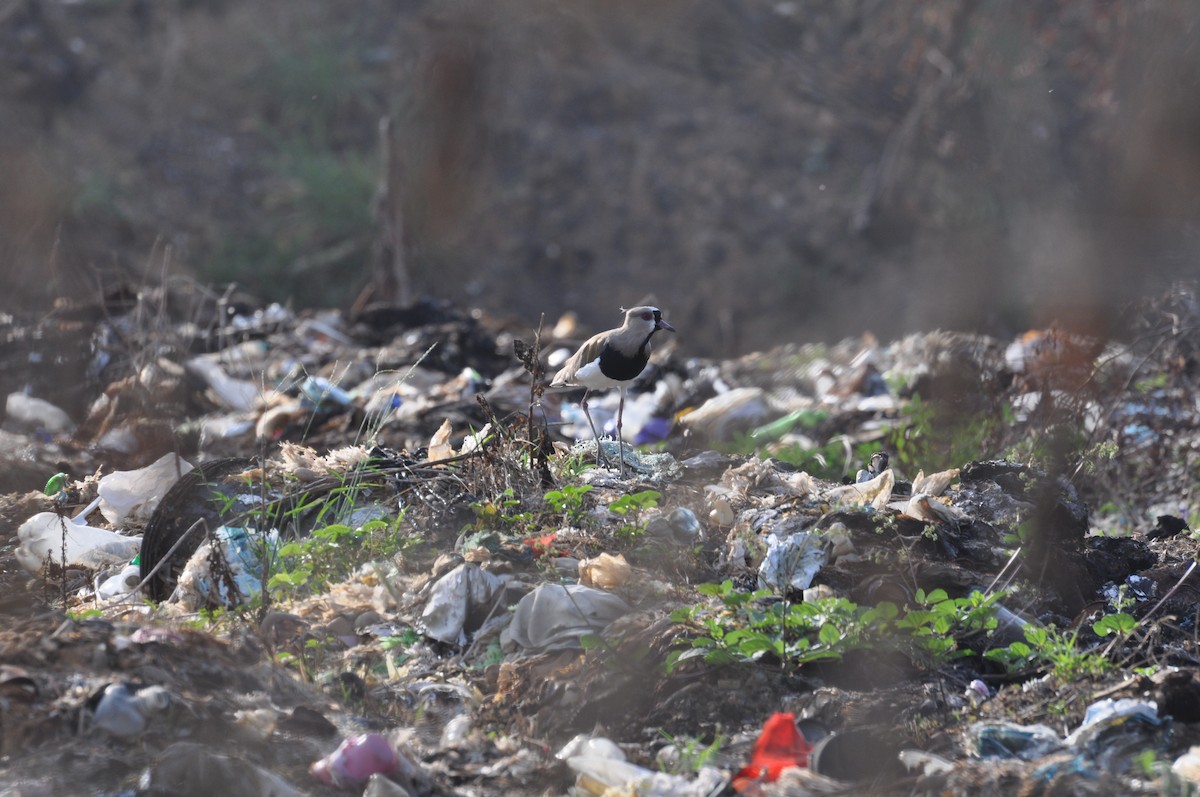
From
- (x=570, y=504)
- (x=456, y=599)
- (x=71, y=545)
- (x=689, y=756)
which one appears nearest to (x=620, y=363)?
(x=570, y=504)

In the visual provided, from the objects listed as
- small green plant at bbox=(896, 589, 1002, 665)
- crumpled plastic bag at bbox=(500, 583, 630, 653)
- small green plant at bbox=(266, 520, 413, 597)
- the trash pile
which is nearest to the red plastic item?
the trash pile

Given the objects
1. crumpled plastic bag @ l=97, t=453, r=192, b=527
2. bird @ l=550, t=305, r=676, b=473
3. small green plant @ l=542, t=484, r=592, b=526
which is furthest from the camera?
crumpled plastic bag @ l=97, t=453, r=192, b=527

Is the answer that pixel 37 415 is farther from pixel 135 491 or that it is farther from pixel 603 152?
pixel 603 152

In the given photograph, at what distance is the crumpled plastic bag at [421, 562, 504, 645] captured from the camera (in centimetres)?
282

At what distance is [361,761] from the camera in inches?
87.2

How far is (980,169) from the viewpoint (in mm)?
11336

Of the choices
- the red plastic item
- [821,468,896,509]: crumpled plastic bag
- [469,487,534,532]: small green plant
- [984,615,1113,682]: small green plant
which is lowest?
the red plastic item

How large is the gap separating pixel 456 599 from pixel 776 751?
0.93m

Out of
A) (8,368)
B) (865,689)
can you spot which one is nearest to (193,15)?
(8,368)

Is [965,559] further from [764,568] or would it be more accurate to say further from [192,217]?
[192,217]

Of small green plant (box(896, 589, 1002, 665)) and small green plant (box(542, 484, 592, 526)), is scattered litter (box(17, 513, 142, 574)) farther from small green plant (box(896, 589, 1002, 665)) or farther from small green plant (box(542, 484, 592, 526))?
small green plant (box(896, 589, 1002, 665))

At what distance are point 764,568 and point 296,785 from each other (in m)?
1.27

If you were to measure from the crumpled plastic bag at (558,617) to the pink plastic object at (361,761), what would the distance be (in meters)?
0.55

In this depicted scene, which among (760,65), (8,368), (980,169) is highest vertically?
(760,65)
